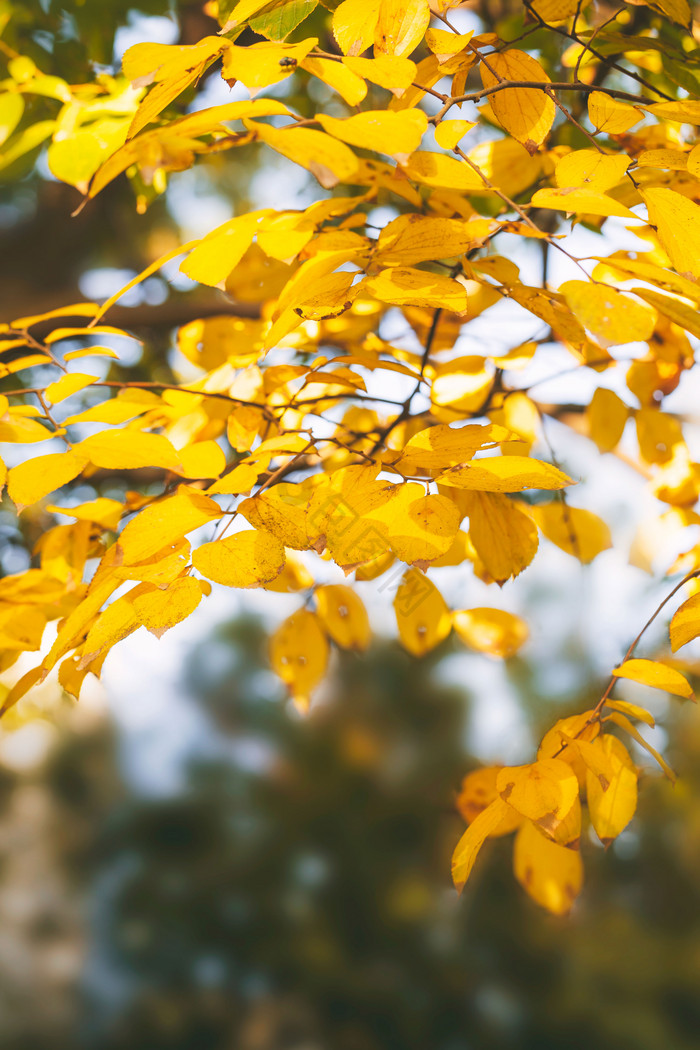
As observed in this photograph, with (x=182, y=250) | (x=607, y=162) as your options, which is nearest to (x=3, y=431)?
(x=182, y=250)

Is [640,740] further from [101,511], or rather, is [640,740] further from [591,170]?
[101,511]

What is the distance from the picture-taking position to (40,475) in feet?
1.36

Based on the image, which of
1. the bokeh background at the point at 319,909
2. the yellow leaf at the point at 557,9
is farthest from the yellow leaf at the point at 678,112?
the bokeh background at the point at 319,909

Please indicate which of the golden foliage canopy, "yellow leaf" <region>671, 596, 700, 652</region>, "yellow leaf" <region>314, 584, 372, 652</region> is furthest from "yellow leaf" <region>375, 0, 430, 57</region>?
"yellow leaf" <region>314, 584, 372, 652</region>

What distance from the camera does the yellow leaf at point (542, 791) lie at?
0.32m

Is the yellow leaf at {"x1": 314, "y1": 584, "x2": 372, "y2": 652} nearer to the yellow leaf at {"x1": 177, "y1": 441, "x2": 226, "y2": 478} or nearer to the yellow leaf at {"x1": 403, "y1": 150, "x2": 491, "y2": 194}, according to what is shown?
the yellow leaf at {"x1": 177, "y1": 441, "x2": 226, "y2": 478}

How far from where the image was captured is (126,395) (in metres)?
0.52

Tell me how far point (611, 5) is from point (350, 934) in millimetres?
5092

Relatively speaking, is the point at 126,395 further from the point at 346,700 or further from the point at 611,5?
the point at 346,700

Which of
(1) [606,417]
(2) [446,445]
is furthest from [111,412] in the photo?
(1) [606,417]

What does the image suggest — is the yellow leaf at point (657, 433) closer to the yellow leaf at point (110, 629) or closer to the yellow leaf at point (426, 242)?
the yellow leaf at point (426, 242)

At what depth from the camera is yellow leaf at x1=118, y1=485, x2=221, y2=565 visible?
35cm

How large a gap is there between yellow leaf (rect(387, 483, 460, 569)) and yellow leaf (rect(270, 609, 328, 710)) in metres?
0.32

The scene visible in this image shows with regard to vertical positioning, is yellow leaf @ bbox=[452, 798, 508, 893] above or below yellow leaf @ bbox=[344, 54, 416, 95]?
below
